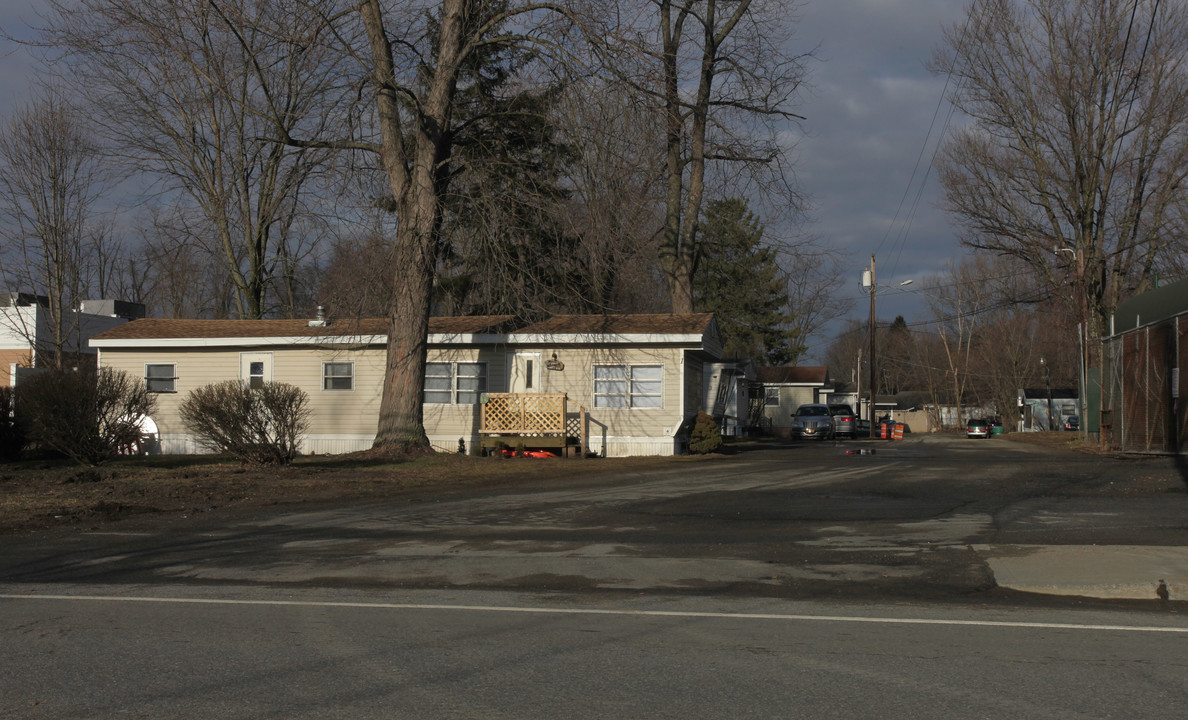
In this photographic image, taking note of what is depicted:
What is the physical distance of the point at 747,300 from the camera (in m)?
62.3

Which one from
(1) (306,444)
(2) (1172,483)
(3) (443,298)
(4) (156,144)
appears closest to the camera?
(2) (1172,483)

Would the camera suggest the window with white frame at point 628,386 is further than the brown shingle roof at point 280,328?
No

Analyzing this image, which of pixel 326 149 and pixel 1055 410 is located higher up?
pixel 326 149

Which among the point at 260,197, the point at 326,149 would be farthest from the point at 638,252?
the point at 260,197

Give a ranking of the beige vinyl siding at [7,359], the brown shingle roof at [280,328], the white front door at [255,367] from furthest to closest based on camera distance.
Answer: the beige vinyl siding at [7,359] < the white front door at [255,367] < the brown shingle roof at [280,328]

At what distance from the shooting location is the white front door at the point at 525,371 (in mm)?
25984

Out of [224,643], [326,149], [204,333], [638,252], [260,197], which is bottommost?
[224,643]

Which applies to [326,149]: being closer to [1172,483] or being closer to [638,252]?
[638,252]

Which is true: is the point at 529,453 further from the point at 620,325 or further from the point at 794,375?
the point at 794,375

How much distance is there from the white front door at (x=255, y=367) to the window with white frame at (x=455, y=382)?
4.88 meters

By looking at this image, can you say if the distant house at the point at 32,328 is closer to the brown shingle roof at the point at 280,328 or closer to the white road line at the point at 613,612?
the brown shingle roof at the point at 280,328

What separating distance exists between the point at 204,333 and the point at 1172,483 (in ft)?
80.8

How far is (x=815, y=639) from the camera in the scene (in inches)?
251

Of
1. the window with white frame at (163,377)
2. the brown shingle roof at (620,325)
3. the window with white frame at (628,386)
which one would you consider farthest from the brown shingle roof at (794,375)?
the window with white frame at (163,377)
